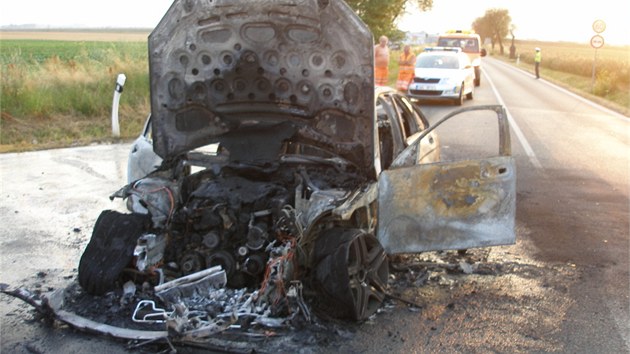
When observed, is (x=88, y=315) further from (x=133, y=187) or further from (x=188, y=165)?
(x=188, y=165)

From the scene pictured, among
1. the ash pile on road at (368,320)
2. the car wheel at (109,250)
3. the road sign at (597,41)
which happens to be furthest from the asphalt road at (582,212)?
the road sign at (597,41)

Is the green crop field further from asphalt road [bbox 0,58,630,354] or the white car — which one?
the white car

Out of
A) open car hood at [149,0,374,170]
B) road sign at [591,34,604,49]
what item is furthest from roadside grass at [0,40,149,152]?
road sign at [591,34,604,49]

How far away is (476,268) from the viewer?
625cm

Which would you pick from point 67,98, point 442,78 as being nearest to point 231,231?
point 67,98

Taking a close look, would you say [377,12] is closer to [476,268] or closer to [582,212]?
[582,212]

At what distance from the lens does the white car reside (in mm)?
21359

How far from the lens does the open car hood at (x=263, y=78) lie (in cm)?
549

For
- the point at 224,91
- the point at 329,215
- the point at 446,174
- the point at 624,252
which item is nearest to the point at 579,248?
the point at 624,252

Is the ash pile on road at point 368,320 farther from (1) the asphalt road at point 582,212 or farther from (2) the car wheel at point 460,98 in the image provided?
(2) the car wheel at point 460,98

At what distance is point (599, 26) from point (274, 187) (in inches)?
1024

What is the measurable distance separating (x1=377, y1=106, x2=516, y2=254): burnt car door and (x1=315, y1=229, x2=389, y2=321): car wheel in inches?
21.4

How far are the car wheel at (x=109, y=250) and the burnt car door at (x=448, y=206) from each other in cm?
209

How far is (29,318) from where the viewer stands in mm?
5012
